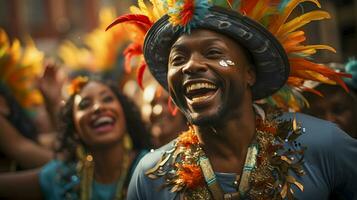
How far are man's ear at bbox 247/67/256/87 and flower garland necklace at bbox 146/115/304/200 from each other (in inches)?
8.7

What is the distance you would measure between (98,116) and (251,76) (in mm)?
1897

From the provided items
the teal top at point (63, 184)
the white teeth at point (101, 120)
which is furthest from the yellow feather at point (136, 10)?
the teal top at point (63, 184)

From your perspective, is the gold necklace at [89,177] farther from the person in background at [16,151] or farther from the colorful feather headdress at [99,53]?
the colorful feather headdress at [99,53]

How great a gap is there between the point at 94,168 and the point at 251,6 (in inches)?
90.5

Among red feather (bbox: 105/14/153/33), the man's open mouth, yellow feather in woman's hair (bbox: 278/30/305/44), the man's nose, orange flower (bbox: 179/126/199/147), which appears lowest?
orange flower (bbox: 179/126/199/147)

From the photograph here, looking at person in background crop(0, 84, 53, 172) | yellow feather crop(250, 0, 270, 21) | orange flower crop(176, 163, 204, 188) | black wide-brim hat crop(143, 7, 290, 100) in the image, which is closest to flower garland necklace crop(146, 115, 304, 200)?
orange flower crop(176, 163, 204, 188)

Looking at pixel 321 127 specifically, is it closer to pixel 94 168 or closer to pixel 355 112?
pixel 355 112

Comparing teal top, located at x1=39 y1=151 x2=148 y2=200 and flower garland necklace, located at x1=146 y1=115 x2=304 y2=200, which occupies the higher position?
flower garland necklace, located at x1=146 y1=115 x2=304 y2=200

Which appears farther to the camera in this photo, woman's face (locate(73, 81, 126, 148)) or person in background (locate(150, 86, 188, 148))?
person in background (locate(150, 86, 188, 148))

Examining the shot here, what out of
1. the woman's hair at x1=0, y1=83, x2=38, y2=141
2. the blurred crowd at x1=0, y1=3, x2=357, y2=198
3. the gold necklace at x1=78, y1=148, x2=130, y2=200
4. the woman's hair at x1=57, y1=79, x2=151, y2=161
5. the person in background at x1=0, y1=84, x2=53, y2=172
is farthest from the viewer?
the woman's hair at x1=0, y1=83, x2=38, y2=141

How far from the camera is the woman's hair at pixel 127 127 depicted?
5.39m

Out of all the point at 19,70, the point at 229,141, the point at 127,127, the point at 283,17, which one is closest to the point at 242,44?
the point at 283,17

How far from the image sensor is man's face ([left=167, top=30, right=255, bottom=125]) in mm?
3148

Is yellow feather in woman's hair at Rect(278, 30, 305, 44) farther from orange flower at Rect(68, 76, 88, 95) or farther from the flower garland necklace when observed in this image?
orange flower at Rect(68, 76, 88, 95)
